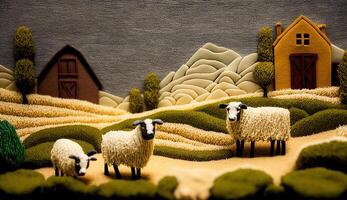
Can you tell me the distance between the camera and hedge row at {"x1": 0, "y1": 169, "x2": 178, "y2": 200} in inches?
236

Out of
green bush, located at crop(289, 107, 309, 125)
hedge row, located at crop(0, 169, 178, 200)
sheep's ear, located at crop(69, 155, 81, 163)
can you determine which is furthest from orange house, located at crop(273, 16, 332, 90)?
sheep's ear, located at crop(69, 155, 81, 163)

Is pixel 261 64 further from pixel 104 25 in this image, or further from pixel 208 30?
pixel 104 25

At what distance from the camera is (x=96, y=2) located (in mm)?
8750

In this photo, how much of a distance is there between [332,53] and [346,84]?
0.72 meters

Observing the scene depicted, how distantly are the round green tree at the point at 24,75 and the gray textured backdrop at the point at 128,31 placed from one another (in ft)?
0.84

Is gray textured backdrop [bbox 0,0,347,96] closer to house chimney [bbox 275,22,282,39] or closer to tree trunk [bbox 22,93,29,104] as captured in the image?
house chimney [bbox 275,22,282,39]

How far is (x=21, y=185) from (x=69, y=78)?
283 centimetres

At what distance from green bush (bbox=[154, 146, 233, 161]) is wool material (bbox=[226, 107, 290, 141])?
1.56ft

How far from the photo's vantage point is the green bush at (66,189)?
244 inches

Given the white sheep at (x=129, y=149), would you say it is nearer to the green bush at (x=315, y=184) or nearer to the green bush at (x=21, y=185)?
the green bush at (x=21, y=185)

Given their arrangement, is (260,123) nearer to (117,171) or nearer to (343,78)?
(343,78)

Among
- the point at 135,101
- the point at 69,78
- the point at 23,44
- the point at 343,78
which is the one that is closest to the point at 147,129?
the point at 135,101

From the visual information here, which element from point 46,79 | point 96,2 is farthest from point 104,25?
point 46,79

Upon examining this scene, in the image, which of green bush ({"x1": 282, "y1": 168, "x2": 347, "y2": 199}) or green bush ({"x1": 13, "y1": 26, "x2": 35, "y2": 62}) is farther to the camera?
green bush ({"x1": 13, "y1": 26, "x2": 35, "y2": 62})
